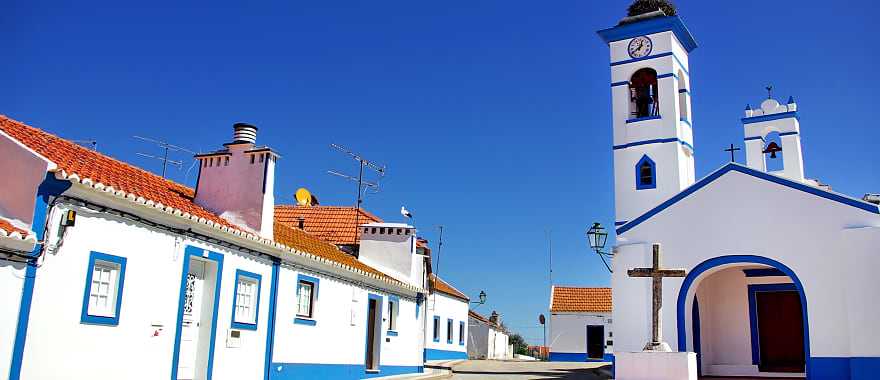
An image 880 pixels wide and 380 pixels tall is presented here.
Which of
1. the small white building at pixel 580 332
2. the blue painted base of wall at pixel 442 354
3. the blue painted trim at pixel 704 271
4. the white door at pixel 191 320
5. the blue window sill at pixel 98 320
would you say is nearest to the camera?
the blue window sill at pixel 98 320

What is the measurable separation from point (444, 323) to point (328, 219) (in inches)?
330

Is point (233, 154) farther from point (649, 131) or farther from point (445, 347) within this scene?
point (445, 347)

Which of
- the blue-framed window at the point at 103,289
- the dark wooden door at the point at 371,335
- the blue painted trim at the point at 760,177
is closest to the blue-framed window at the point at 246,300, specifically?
the blue-framed window at the point at 103,289

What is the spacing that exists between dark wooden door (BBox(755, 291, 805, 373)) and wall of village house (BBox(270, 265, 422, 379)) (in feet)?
31.0

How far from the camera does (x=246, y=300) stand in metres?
13.7

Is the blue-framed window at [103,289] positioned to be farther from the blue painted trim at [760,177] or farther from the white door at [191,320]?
the blue painted trim at [760,177]

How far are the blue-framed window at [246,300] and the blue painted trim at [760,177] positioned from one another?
891cm

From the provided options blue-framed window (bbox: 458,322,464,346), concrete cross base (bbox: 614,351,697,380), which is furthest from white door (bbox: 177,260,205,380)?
blue-framed window (bbox: 458,322,464,346)

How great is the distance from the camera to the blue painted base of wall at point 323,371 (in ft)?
47.9

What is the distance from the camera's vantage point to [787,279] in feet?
58.8

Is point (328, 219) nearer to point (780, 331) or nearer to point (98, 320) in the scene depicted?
point (780, 331)

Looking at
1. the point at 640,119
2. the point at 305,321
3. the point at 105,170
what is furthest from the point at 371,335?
the point at 640,119

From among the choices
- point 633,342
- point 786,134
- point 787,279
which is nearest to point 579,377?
point 633,342

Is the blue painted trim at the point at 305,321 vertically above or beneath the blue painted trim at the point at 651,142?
beneath
